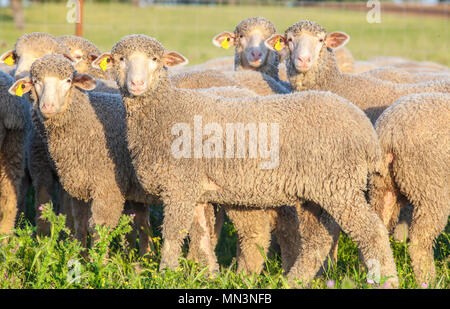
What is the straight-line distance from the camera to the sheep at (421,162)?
14.2 feet

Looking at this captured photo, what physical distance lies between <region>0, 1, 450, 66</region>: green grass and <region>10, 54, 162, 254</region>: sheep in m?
8.62

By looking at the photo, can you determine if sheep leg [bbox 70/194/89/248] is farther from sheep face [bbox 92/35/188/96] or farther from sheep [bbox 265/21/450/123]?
Answer: sheep [bbox 265/21/450/123]

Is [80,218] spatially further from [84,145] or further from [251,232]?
[251,232]

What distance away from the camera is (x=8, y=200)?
5.97 m

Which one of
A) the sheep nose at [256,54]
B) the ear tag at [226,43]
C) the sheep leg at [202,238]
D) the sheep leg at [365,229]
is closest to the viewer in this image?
the sheep leg at [365,229]

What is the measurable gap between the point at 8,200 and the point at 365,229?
3.38 m

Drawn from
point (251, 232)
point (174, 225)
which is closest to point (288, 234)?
point (251, 232)

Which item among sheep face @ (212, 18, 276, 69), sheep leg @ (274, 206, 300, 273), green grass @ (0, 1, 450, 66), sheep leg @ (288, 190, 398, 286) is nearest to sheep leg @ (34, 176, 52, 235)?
sheep leg @ (274, 206, 300, 273)

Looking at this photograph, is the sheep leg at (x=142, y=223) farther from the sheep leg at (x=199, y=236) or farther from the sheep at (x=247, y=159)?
the sheep at (x=247, y=159)

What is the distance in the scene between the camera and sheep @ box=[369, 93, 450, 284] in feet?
14.2

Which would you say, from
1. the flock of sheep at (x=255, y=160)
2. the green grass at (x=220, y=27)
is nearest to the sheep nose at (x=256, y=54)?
the flock of sheep at (x=255, y=160)
